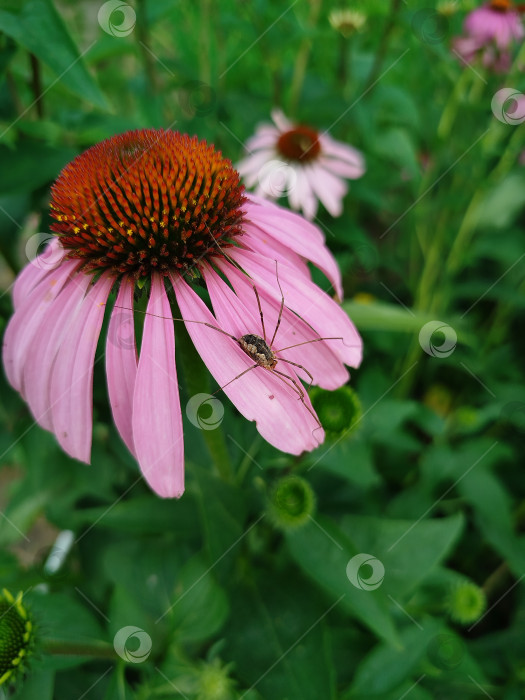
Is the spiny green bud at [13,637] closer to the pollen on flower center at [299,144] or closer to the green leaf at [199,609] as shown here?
the green leaf at [199,609]

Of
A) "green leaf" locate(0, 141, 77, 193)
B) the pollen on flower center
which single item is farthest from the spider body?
the pollen on flower center

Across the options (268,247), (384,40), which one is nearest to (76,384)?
(268,247)

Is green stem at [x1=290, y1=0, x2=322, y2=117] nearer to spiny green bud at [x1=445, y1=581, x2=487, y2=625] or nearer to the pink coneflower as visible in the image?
the pink coneflower

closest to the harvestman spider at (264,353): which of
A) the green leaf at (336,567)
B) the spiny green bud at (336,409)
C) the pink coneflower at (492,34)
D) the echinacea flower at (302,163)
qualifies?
the spiny green bud at (336,409)

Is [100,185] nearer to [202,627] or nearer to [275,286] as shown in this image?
[275,286]

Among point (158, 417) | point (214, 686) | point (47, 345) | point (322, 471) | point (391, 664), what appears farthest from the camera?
point (322, 471)

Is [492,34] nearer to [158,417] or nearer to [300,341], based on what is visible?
[300,341]

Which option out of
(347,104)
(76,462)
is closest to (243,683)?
(76,462)
